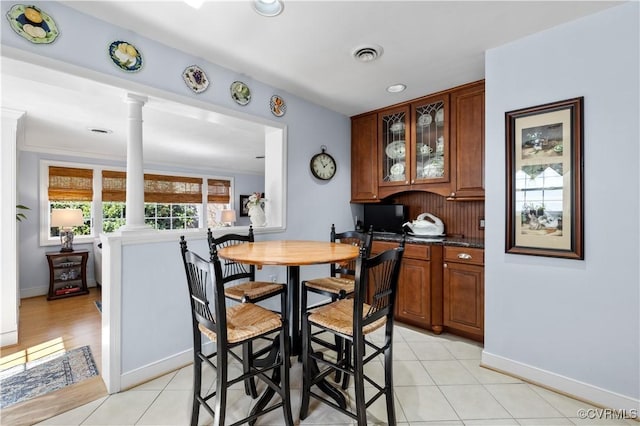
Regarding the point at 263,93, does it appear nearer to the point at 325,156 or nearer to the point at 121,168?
the point at 325,156

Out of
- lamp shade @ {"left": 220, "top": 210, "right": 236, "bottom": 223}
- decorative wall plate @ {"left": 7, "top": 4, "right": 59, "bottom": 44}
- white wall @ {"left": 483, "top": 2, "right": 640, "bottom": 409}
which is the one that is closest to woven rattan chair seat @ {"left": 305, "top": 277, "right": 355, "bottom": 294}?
white wall @ {"left": 483, "top": 2, "right": 640, "bottom": 409}

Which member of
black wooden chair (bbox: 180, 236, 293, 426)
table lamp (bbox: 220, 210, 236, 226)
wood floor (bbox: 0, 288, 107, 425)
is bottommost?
wood floor (bbox: 0, 288, 107, 425)

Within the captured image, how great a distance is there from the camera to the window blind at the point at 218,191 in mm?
6695

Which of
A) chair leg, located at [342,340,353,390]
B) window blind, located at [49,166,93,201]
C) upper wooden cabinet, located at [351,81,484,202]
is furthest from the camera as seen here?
window blind, located at [49,166,93,201]

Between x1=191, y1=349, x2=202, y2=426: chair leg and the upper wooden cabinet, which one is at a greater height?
the upper wooden cabinet

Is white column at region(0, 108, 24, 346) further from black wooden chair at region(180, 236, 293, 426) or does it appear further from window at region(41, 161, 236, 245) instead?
black wooden chair at region(180, 236, 293, 426)

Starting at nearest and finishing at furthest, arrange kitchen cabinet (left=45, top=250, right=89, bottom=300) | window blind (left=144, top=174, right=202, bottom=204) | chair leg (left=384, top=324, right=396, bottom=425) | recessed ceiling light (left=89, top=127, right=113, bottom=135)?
1. chair leg (left=384, top=324, right=396, bottom=425)
2. recessed ceiling light (left=89, top=127, right=113, bottom=135)
3. kitchen cabinet (left=45, top=250, right=89, bottom=300)
4. window blind (left=144, top=174, right=202, bottom=204)

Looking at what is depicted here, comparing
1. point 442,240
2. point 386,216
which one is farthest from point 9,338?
point 442,240

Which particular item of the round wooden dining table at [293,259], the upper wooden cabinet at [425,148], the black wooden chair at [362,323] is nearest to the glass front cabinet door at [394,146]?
the upper wooden cabinet at [425,148]

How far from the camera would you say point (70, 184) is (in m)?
4.76

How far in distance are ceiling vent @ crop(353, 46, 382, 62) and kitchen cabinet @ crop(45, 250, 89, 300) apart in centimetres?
497

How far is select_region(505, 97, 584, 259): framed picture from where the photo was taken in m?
1.85

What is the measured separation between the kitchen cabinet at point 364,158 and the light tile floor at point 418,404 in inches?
77.7

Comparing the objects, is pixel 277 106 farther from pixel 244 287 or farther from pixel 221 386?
pixel 221 386
